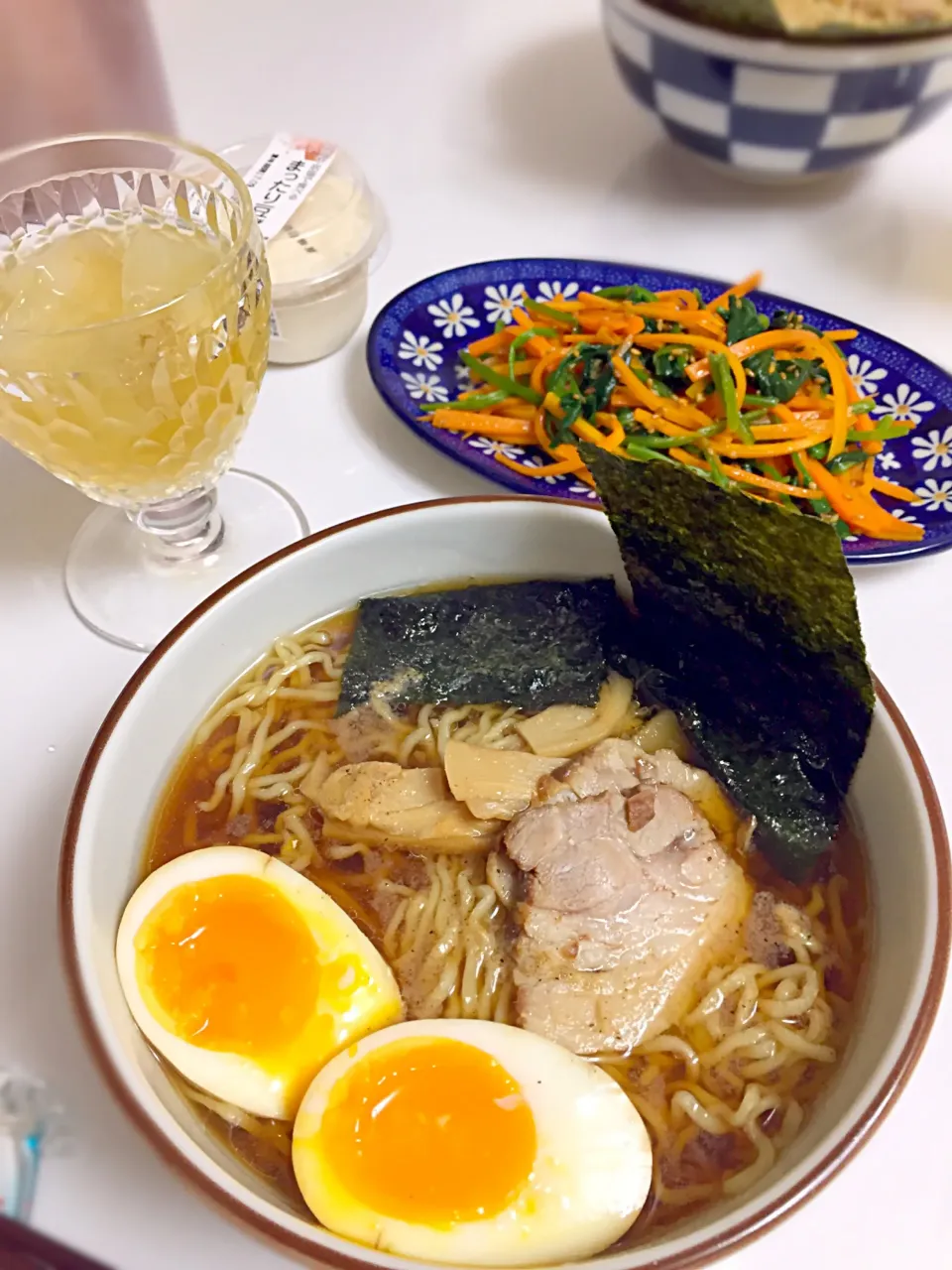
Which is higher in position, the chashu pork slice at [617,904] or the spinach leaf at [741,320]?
the spinach leaf at [741,320]

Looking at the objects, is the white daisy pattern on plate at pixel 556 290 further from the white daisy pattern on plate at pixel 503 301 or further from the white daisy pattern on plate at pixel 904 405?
the white daisy pattern on plate at pixel 904 405

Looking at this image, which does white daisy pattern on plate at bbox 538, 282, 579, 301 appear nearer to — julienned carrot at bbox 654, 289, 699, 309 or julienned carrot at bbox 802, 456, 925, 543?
julienned carrot at bbox 654, 289, 699, 309

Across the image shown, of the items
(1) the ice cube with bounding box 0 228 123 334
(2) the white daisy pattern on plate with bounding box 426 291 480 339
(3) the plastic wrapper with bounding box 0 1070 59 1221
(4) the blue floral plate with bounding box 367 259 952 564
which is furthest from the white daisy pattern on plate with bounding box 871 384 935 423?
(3) the plastic wrapper with bounding box 0 1070 59 1221

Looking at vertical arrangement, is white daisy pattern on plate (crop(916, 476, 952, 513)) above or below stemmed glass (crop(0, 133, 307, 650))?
below

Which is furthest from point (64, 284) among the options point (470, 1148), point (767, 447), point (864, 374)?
point (864, 374)

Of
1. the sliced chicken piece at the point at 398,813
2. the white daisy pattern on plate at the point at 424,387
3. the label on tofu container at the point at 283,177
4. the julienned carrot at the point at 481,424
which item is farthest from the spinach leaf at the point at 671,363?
the sliced chicken piece at the point at 398,813

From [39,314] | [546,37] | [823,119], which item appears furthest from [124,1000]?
[546,37]
